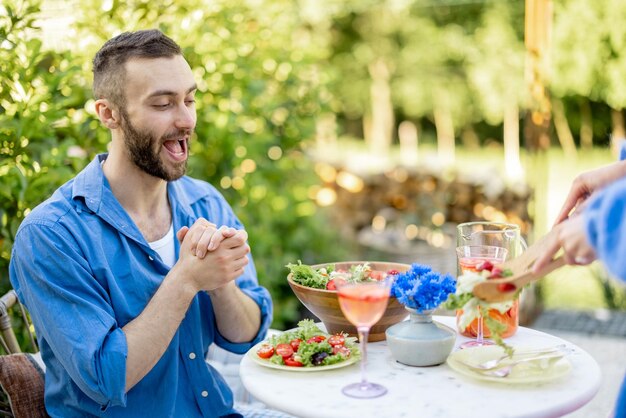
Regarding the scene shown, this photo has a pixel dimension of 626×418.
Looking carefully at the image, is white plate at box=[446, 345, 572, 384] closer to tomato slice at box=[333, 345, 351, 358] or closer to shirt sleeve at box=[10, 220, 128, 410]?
tomato slice at box=[333, 345, 351, 358]

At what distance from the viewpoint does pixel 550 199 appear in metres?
8.11

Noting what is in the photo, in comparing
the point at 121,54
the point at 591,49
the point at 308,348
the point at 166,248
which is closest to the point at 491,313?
the point at 308,348

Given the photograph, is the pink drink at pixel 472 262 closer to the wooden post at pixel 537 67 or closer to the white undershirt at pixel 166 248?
the white undershirt at pixel 166 248

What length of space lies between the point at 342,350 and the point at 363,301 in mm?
316

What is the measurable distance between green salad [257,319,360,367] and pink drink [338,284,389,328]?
0.23 meters

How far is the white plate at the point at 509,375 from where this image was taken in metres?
1.57

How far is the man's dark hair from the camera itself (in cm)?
192

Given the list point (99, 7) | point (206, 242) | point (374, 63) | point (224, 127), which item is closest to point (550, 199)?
point (374, 63)

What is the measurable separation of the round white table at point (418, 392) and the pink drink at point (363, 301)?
7.0 inches

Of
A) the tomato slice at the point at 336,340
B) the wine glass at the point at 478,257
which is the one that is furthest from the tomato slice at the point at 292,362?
the wine glass at the point at 478,257

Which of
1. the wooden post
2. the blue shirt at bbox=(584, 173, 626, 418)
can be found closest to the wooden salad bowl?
the blue shirt at bbox=(584, 173, 626, 418)

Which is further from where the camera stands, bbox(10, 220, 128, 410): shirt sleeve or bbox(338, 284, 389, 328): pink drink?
bbox(10, 220, 128, 410): shirt sleeve

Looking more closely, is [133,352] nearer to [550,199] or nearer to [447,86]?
[550,199]

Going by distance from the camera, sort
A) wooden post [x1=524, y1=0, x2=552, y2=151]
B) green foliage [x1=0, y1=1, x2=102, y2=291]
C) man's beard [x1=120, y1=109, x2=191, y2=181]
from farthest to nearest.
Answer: wooden post [x1=524, y1=0, x2=552, y2=151]
green foliage [x1=0, y1=1, x2=102, y2=291]
man's beard [x1=120, y1=109, x2=191, y2=181]
